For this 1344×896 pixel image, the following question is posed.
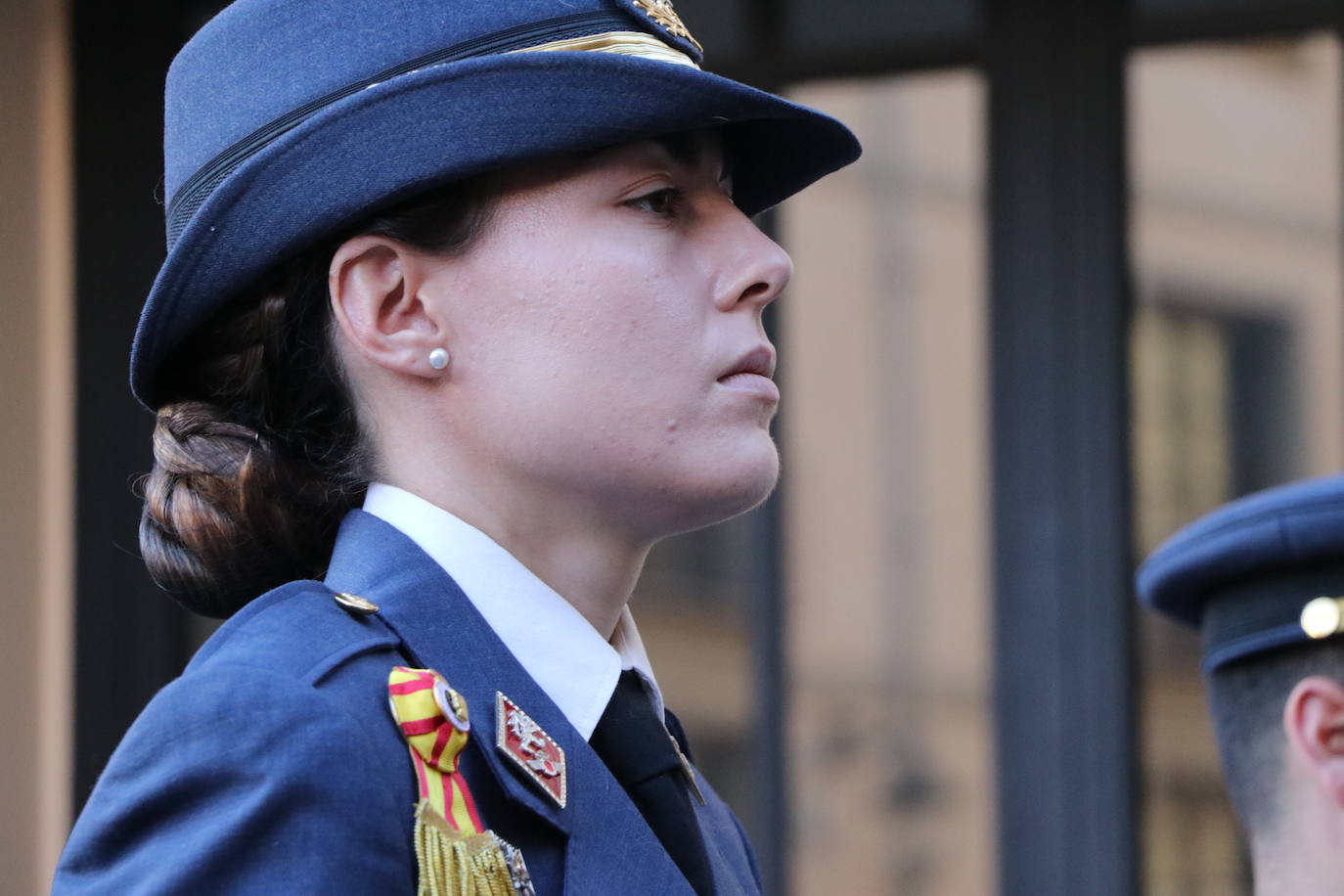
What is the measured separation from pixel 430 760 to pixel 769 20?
323cm

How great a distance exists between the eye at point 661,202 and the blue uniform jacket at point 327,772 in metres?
0.37

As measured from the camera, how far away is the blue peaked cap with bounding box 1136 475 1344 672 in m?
2.27

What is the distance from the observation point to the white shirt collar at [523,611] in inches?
66.3

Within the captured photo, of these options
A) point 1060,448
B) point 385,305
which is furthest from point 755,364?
point 1060,448

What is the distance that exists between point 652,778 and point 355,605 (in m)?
0.31

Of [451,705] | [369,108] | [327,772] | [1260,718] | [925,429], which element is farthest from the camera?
[925,429]

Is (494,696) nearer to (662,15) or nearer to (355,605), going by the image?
(355,605)

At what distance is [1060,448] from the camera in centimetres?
416

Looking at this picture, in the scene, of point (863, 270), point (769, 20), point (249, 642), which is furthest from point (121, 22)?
point (249, 642)

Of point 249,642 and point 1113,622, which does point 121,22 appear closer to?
point 1113,622

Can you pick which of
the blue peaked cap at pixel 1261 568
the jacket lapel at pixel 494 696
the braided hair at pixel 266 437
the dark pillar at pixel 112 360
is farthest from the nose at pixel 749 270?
the dark pillar at pixel 112 360

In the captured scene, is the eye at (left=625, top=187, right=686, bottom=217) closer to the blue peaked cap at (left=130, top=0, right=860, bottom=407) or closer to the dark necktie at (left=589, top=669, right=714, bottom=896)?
the blue peaked cap at (left=130, top=0, right=860, bottom=407)

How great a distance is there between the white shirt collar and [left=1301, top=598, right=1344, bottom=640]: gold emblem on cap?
3.13ft

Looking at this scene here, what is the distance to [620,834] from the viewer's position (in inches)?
62.1
